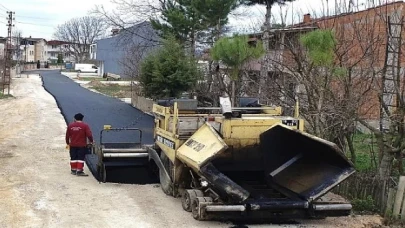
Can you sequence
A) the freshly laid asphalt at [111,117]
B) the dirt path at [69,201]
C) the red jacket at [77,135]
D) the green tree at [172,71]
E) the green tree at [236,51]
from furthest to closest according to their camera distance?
1. the green tree at [172,71]
2. the freshly laid asphalt at [111,117]
3. the green tree at [236,51]
4. the red jacket at [77,135]
5. the dirt path at [69,201]

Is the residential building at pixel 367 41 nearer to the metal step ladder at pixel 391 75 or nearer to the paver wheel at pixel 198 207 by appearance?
the metal step ladder at pixel 391 75

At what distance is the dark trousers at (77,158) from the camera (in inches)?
470

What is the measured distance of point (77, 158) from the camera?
472 inches

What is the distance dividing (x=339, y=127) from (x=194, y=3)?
1485 cm

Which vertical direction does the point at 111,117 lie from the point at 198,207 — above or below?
above

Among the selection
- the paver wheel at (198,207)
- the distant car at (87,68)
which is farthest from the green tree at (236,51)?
the distant car at (87,68)

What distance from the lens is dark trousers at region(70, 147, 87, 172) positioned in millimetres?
11930

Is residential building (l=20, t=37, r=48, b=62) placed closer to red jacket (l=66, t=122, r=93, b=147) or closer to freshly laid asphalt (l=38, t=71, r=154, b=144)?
freshly laid asphalt (l=38, t=71, r=154, b=144)

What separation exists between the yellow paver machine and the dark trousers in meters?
2.36

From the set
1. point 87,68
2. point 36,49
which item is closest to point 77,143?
point 87,68

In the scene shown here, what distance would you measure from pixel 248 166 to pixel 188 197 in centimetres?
124

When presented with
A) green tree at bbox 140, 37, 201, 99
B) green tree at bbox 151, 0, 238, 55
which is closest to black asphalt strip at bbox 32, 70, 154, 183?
green tree at bbox 140, 37, 201, 99

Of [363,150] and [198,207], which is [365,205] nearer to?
[198,207]

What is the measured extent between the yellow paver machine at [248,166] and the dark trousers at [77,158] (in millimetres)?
2356
